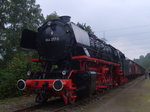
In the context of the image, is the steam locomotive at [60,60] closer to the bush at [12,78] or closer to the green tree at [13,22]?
the bush at [12,78]

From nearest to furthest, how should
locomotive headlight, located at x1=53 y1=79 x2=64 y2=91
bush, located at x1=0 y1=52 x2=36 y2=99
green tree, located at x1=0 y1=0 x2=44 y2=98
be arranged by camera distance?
1. locomotive headlight, located at x1=53 y1=79 x2=64 y2=91
2. bush, located at x1=0 y1=52 x2=36 y2=99
3. green tree, located at x1=0 y1=0 x2=44 y2=98

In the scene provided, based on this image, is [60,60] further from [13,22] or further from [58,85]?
[13,22]

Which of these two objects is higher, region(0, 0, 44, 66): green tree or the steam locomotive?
region(0, 0, 44, 66): green tree

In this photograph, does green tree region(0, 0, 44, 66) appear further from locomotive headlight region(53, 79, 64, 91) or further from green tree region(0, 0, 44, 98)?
locomotive headlight region(53, 79, 64, 91)

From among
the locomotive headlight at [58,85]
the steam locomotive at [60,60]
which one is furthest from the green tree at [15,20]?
the locomotive headlight at [58,85]

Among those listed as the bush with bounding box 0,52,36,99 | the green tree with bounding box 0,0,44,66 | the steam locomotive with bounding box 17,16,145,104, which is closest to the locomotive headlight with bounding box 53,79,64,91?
the steam locomotive with bounding box 17,16,145,104

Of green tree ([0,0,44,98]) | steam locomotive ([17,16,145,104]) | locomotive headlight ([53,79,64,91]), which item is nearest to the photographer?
locomotive headlight ([53,79,64,91])

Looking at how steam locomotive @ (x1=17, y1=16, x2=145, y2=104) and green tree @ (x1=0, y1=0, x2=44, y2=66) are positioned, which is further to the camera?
green tree @ (x1=0, y1=0, x2=44, y2=66)

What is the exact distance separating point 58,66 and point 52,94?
50.3 inches

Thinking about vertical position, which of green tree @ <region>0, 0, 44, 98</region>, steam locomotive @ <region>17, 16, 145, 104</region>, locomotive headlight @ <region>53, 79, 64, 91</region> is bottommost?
locomotive headlight @ <region>53, 79, 64, 91</region>

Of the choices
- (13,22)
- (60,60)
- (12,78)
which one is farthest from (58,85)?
(13,22)

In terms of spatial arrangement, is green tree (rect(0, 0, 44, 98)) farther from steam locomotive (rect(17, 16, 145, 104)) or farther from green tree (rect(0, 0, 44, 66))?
steam locomotive (rect(17, 16, 145, 104))

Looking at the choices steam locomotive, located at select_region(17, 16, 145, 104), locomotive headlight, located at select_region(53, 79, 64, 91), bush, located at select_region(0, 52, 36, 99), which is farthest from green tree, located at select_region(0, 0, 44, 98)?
locomotive headlight, located at select_region(53, 79, 64, 91)

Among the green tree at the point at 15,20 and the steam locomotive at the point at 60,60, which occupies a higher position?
Answer: the green tree at the point at 15,20
